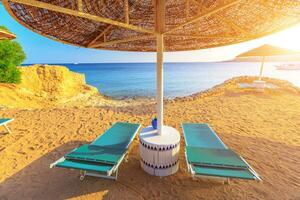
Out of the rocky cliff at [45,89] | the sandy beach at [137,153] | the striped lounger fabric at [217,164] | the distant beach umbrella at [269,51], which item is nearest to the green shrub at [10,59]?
A: the rocky cliff at [45,89]

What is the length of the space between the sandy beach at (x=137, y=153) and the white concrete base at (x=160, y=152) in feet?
0.47

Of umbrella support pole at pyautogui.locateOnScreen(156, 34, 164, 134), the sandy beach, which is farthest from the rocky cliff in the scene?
umbrella support pole at pyautogui.locateOnScreen(156, 34, 164, 134)

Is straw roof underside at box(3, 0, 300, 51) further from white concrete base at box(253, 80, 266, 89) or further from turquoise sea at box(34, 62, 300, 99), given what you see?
turquoise sea at box(34, 62, 300, 99)

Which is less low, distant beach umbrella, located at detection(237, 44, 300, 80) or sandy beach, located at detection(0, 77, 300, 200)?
distant beach umbrella, located at detection(237, 44, 300, 80)

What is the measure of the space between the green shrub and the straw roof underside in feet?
40.0

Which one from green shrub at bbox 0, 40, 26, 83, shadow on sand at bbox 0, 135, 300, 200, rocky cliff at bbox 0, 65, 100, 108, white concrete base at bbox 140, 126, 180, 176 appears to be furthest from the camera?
rocky cliff at bbox 0, 65, 100, 108

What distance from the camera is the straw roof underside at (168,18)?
2307 mm

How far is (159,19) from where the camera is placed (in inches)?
96.0

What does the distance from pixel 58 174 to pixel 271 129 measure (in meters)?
5.58

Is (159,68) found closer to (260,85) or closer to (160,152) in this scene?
(160,152)

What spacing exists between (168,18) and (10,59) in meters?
14.0

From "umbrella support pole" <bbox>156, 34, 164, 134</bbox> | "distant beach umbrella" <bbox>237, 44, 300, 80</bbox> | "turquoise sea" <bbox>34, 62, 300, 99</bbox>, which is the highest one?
"distant beach umbrella" <bbox>237, 44, 300, 80</bbox>

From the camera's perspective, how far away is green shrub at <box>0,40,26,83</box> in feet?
37.7

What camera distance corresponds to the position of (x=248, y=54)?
9.67 m
